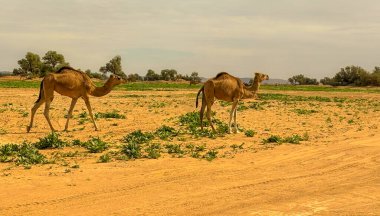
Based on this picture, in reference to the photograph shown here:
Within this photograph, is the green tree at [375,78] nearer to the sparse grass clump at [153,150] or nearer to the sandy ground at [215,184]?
the sandy ground at [215,184]

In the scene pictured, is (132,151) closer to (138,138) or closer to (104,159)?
(104,159)

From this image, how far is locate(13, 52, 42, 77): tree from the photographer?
9238 cm

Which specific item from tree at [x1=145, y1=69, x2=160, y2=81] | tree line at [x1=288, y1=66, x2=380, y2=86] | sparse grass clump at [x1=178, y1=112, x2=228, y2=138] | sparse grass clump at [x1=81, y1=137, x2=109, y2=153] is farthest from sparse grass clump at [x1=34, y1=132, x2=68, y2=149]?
tree at [x1=145, y1=69, x2=160, y2=81]

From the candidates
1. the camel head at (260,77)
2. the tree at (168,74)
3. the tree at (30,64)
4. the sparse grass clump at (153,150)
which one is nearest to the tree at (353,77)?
the tree at (168,74)

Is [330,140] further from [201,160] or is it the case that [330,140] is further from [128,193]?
[128,193]

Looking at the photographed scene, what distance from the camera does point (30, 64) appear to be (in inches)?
3674

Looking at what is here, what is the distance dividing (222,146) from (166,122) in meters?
6.11

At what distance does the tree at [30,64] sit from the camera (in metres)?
92.4

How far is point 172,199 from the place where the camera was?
734cm

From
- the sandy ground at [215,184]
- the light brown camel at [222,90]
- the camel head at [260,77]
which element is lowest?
the sandy ground at [215,184]

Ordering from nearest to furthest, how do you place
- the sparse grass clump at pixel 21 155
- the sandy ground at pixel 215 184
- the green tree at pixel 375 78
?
the sandy ground at pixel 215 184 → the sparse grass clump at pixel 21 155 → the green tree at pixel 375 78

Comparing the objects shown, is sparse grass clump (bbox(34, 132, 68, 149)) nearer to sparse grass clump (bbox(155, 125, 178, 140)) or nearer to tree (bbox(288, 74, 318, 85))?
sparse grass clump (bbox(155, 125, 178, 140))

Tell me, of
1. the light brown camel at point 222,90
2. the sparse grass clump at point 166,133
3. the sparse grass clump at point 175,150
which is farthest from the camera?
the light brown camel at point 222,90

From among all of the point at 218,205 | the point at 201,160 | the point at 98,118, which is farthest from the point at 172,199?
the point at 98,118
